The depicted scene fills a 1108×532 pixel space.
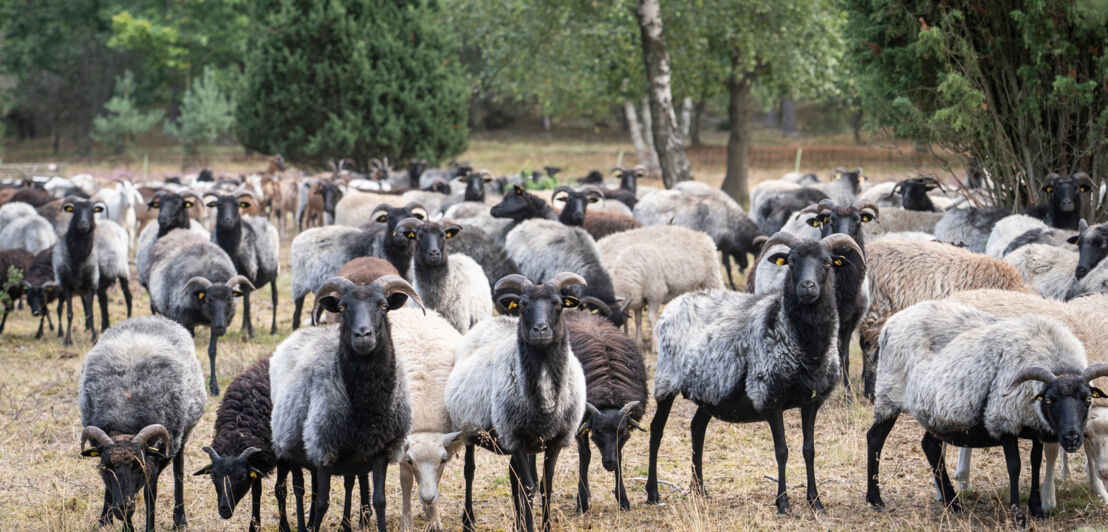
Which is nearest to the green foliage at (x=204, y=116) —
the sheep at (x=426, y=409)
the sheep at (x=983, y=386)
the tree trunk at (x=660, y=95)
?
the tree trunk at (x=660, y=95)

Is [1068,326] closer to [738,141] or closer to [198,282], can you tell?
[198,282]

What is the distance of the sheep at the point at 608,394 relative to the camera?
7.05 meters

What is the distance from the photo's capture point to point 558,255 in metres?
12.0

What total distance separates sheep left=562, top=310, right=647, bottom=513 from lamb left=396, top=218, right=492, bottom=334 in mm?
2404

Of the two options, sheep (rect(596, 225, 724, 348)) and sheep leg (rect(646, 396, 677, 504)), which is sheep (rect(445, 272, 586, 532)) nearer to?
sheep leg (rect(646, 396, 677, 504))

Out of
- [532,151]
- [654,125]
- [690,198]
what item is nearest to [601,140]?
[532,151]

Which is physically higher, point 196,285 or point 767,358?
point 767,358

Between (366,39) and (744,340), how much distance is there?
1130 inches

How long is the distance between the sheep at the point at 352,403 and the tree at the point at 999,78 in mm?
8425

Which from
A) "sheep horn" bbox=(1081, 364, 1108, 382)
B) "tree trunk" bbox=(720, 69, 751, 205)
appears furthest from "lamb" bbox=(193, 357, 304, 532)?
"tree trunk" bbox=(720, 69, 751, 205)

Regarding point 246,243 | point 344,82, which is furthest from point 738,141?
point 246,243

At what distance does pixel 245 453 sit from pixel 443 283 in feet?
12.6

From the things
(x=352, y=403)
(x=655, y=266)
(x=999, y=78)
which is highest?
(x=999, y=78)

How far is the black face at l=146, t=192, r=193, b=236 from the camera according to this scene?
13.5 metres
